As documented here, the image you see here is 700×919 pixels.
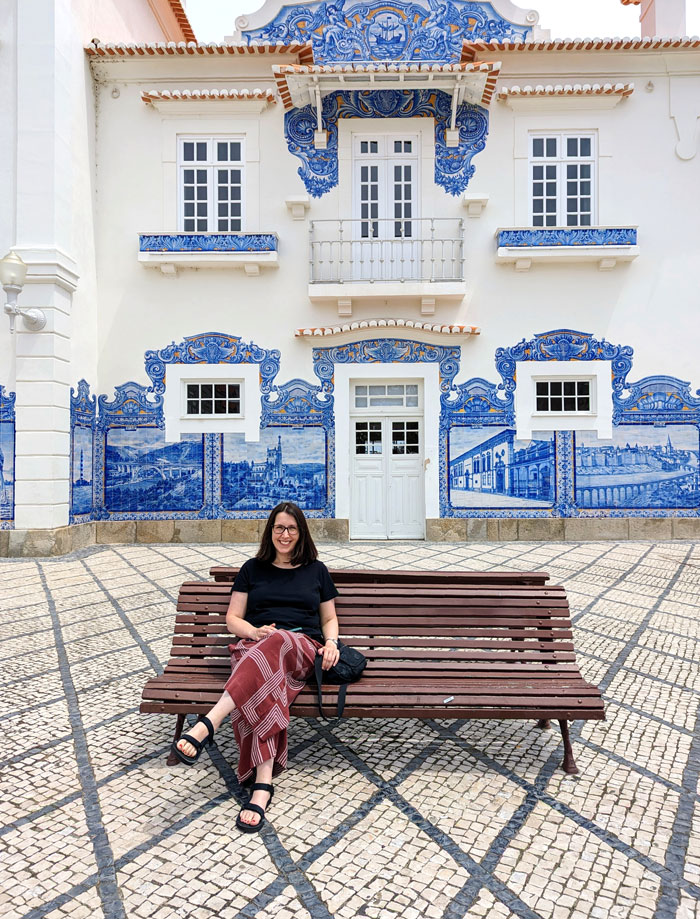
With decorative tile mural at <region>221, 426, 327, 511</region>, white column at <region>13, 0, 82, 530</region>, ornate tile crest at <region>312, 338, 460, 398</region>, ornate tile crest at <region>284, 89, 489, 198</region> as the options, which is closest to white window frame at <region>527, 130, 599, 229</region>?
ornate tile crest at <region>284, 89, 489, 198</region>

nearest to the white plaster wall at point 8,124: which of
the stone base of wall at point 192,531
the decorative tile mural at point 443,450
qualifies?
the decorative tile mural at point 443,450

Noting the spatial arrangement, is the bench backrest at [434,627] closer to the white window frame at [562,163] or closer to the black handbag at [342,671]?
the black handbag at [342,671]

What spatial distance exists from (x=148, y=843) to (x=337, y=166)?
33.5 ft

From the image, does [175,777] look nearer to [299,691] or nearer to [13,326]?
[299,691]

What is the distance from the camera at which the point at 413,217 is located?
10219 millimetres

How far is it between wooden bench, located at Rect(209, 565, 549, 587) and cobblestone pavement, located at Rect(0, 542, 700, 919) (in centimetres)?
78

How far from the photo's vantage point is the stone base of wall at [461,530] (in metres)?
10.0

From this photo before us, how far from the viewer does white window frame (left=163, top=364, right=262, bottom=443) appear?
10.1m

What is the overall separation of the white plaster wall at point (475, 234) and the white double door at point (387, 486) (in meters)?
1.52

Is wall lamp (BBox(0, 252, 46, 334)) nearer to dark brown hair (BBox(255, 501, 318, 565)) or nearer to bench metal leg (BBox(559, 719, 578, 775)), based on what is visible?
dark brown hair (BBox(255, 501, 318, 565))

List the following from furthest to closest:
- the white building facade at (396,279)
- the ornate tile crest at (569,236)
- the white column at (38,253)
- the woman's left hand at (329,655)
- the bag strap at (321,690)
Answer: the white building facade at (396,279) < the ornate tile crest at (569,236) < the white column at (38,253) < the woman's left hand at (329,655) < the bag strap at (321,690)

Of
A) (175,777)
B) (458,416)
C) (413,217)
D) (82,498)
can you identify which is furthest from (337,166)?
(175,777)

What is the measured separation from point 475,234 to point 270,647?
30.0 feet

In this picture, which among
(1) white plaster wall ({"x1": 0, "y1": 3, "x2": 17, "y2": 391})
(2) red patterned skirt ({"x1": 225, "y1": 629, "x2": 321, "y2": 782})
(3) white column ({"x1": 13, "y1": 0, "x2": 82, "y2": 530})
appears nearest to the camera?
(2) red patterned skirt ({"x1": 225, "y1": 629, "x2": 321, "y2": 782})
